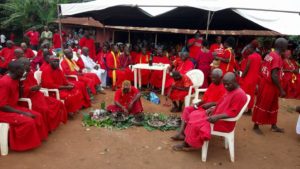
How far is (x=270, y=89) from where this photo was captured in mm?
5371

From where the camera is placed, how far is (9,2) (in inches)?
716

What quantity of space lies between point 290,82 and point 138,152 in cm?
459

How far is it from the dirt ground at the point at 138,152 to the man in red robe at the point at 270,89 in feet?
1.02

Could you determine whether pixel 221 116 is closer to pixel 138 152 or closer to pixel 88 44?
pixel 138 152

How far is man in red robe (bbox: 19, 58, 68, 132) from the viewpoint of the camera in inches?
193

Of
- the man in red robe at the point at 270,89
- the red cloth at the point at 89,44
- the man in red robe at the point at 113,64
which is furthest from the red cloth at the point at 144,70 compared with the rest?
the man in red robe at the point at 270,89

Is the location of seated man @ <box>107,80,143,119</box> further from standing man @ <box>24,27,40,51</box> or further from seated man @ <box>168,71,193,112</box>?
standing man @ <box>24,27,40,51</box>

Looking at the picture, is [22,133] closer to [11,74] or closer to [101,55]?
[11,74]

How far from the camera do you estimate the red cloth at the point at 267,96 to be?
204 inches

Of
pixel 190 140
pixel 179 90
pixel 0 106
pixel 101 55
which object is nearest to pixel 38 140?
pixel 0 106

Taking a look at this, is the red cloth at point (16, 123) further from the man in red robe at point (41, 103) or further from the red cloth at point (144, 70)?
the red cloth at point (144, 70)

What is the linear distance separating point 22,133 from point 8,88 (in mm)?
691

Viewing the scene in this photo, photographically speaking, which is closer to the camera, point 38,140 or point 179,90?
point 38,140

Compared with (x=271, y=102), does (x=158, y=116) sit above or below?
below
